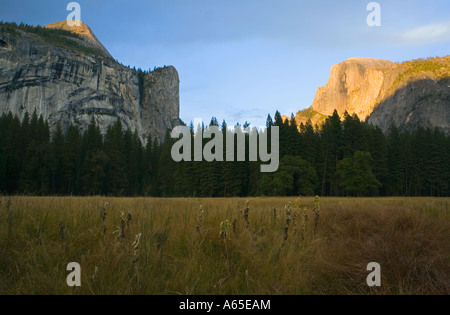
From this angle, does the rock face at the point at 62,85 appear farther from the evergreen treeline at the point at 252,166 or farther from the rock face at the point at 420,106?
the rock face at the point at 420,106

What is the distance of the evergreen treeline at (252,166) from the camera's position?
4234 centimetres

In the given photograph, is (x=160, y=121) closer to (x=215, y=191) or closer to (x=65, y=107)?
(x=65, y=107)

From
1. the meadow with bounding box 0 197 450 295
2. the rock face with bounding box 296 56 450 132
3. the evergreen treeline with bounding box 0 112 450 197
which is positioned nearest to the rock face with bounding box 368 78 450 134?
the rock face with bounding box 296 56 450 132

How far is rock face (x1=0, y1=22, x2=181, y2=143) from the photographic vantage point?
104812mm

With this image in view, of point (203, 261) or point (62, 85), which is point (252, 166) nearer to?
point (203, 261)

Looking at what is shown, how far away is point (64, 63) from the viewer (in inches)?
4552

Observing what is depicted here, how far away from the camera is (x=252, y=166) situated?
49.4 meters

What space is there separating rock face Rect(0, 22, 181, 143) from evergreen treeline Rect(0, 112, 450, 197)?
48025 mm

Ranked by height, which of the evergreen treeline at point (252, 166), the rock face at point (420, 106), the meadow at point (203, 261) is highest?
the rock face at point (420, 106)

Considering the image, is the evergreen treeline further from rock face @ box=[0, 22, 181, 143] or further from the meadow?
rock face @ box=[0, 22, 181, 143]

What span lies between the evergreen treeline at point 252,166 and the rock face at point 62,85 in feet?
158

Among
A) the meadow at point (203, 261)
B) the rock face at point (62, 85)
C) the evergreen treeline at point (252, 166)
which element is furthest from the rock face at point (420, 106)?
the meadow at point (203, 261)

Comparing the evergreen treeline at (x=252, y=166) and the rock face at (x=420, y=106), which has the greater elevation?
the rock face at (x=420, y=106)

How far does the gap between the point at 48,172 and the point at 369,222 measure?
54183mm
